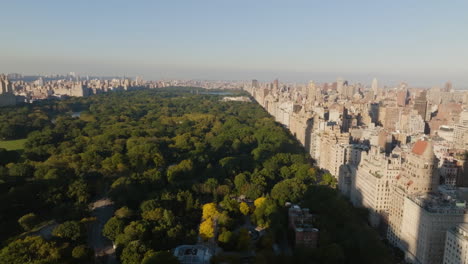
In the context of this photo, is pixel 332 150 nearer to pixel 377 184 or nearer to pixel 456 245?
pixel 377 184

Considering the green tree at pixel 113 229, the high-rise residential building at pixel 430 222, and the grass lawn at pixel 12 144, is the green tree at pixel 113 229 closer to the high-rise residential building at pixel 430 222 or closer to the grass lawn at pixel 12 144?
the high-rise residential building at pixel 430 222

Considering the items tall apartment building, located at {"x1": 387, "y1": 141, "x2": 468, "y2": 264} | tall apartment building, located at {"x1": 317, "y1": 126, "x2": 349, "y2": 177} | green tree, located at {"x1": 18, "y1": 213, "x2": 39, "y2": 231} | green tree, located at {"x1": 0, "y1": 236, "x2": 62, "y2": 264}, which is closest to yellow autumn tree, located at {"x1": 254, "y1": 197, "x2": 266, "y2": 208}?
tall apartment building, located at {"x1": 387, "y1": 141, "x2": 468, "y2": 264}

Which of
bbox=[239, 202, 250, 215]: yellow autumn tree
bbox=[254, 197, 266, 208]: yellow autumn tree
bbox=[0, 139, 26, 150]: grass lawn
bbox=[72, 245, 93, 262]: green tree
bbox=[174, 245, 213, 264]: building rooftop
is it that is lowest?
bbox=[239, 202, 250, 215]: yellow autumn tree

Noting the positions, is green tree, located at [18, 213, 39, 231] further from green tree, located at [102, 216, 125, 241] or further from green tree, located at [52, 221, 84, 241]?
green tree, located at [102, 216, 125, 241]

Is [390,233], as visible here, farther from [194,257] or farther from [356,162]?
[194,257]

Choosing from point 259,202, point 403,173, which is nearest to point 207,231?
point 259,202

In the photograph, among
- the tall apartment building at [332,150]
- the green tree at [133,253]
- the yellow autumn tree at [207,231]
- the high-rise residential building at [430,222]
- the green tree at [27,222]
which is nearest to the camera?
the green tree at [133,253]

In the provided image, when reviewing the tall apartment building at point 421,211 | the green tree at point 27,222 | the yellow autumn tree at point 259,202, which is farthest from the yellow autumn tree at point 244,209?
the green tree at point 27,222
